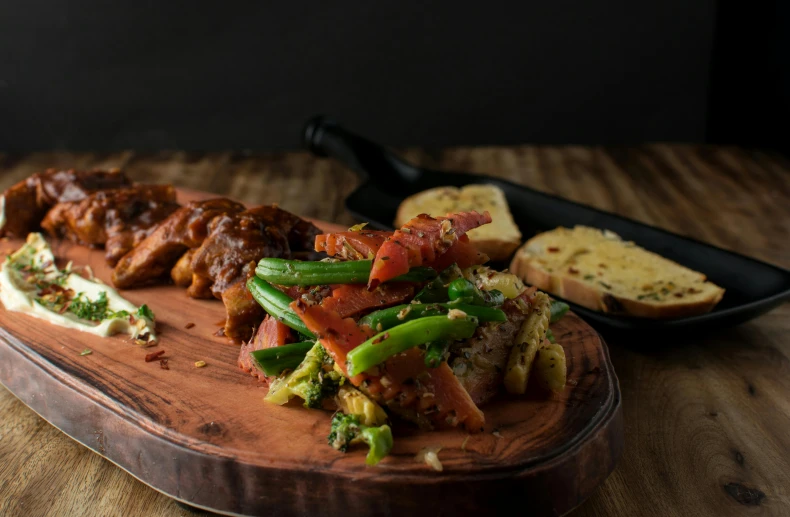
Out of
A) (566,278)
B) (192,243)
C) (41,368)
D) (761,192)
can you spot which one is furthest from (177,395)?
(761,192)

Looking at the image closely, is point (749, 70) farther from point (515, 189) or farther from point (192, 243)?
point (192, 243)

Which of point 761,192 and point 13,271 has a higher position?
point 13,271

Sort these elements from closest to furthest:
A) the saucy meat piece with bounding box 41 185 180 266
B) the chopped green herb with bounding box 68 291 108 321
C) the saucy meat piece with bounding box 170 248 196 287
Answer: the chopped green herb with bounding box 68 291 108 321, the saucy meat piece with bounding box 170 248 196 287, the saucy meat piece with bounding box 41 185 180 266

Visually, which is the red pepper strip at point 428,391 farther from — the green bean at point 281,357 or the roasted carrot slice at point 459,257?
the roasted carrot slice at point 459,257

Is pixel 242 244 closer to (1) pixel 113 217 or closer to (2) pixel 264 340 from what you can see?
(2) pixel 264 340

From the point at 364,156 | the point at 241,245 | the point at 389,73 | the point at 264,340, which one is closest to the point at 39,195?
the point at 241,245

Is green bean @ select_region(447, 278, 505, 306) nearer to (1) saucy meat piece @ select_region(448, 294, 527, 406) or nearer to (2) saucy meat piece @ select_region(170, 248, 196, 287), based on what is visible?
(1) saucy meat piece @ select_region(448, 294, 527, 406)

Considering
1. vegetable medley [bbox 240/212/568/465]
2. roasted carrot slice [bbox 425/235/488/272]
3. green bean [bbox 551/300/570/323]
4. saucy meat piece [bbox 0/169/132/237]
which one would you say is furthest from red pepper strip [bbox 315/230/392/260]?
saucy meat piece [bbox 0/169/132/237]
